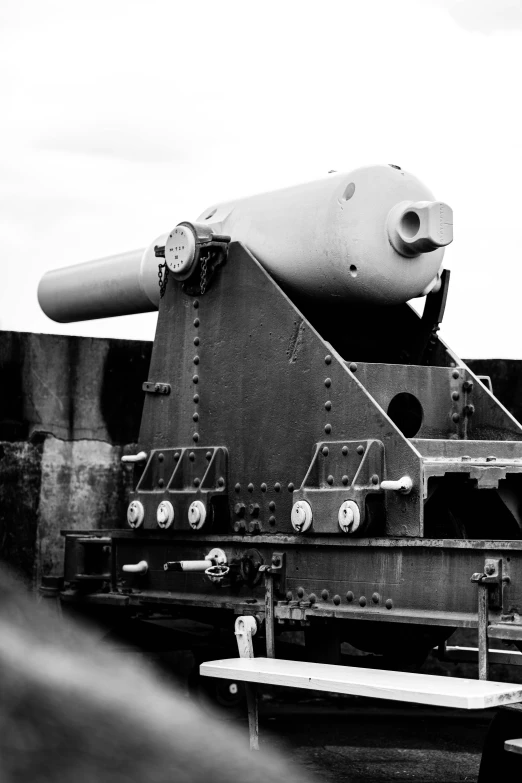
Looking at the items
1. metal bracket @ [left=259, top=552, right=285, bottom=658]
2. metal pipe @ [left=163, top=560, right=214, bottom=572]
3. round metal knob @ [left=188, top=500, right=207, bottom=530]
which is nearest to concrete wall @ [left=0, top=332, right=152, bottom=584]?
round metal knob @ [left=188, top=500, right=207, bottom=530]

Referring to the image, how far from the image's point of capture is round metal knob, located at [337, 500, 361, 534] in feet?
18.7

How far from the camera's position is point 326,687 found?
5.12 meters

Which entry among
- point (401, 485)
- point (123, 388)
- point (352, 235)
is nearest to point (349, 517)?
point (401, 485)

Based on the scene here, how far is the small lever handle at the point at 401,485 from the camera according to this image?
5.57 m

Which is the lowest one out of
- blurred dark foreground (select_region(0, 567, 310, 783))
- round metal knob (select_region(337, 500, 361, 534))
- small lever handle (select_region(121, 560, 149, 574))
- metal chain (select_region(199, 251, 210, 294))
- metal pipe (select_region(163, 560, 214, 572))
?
blurred dark foreground (select_region(0, 567, 310, 783))

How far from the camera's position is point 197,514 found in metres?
6.56

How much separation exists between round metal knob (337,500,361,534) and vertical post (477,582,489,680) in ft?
2.37

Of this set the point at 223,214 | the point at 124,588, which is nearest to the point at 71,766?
the point at 124,588

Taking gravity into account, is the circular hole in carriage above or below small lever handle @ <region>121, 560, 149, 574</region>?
above

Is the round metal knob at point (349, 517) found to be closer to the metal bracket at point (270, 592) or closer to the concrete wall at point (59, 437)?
the metal bracket at point (270, 592)

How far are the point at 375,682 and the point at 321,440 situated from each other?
1.37 meters

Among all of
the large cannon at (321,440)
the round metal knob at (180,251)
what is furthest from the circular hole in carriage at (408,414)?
the round metal knob at (180,251)

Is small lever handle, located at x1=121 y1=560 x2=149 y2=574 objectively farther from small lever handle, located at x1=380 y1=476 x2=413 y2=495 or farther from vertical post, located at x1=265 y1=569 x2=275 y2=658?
small lever handle, located at x1=380 y1=476 x2=413 y2=495

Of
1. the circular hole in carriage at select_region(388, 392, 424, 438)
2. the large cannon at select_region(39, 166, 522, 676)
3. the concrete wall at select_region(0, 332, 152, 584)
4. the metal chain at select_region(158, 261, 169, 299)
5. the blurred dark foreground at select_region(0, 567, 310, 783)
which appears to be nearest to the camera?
the blurred dark foreground at select_region(0, 567, 310, 783)
